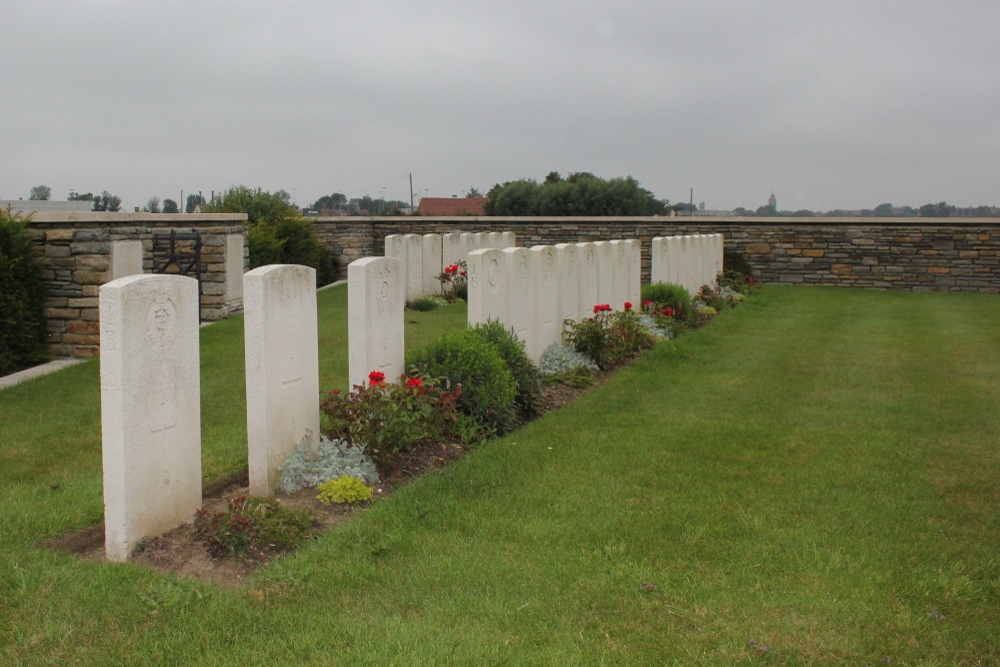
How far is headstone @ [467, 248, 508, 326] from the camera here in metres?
7.88

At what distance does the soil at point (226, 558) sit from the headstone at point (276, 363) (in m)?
0.28

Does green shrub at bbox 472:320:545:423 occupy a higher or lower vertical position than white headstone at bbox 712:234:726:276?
lower

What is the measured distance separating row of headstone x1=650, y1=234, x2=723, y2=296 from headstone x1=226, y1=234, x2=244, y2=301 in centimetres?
631

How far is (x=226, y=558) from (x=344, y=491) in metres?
0.95

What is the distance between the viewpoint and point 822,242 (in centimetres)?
2055

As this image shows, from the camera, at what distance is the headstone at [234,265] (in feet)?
44.2

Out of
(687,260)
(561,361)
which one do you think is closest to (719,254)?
(687,260)

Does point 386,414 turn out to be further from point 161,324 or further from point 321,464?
point 161,324

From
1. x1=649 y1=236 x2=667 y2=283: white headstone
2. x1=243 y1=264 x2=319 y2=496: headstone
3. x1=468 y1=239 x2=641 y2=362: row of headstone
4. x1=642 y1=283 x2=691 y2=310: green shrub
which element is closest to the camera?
x1=243 y1=264 x2=319 y2=496: headstone

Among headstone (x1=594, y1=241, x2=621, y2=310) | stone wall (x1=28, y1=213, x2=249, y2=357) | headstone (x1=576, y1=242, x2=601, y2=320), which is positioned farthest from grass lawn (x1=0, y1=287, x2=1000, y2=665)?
headstone (x1=594, y1=241, x2=621, y2=310)

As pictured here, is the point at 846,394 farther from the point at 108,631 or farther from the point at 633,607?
the point at 108,631

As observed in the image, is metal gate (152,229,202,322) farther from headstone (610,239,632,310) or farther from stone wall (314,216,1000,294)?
stone wall (314,216,1000,294)

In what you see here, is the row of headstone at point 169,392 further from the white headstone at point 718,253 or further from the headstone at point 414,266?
the white headstone at point 718,253

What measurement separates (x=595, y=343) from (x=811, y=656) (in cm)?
637
